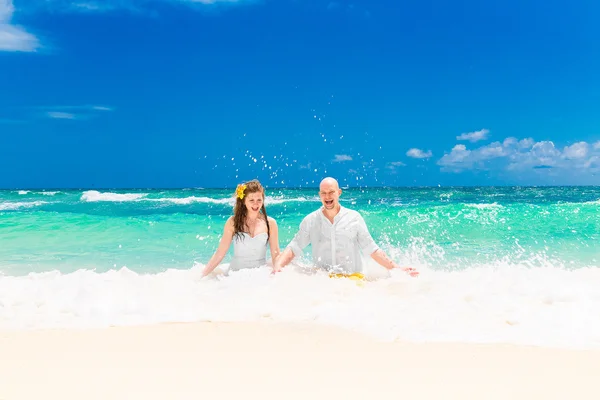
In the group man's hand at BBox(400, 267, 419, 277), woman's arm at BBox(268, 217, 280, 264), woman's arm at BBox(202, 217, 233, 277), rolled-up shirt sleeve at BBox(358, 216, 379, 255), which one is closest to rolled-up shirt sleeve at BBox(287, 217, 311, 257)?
woman's arm at BBox(268, 217, 280, 264)

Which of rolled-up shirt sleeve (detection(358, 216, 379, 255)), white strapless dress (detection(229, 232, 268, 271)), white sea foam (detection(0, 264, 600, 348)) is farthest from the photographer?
white strapless dress (detection(229, 232, 268, 271))

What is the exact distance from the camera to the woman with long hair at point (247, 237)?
6.45 meters

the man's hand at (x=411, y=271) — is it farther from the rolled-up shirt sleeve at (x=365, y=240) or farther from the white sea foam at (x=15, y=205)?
the white sea foam at (x=15, y=205)

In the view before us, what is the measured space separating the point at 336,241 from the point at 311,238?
35 cm

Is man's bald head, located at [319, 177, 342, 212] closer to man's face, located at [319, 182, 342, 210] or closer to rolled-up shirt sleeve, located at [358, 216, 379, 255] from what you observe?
man's face, located at [319, 182, 342, 210]

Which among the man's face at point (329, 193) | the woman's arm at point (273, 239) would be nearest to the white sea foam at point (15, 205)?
the woman's arm at point (273, 239)

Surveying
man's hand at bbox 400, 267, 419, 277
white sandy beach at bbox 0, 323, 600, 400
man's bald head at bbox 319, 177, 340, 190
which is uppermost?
man's bald head at bbox 319, 177, 340, 190

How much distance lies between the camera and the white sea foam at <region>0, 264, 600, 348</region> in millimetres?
4254

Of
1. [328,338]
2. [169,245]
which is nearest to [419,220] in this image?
[169,245]

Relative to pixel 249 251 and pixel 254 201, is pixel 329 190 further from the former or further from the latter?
pixel 249 251

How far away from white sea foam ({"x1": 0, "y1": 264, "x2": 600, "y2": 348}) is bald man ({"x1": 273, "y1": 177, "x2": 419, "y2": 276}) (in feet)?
0.98

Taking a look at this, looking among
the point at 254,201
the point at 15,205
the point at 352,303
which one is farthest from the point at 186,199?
the point at 352,303

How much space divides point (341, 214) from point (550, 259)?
6.80 meters

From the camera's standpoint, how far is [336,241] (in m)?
6.41
